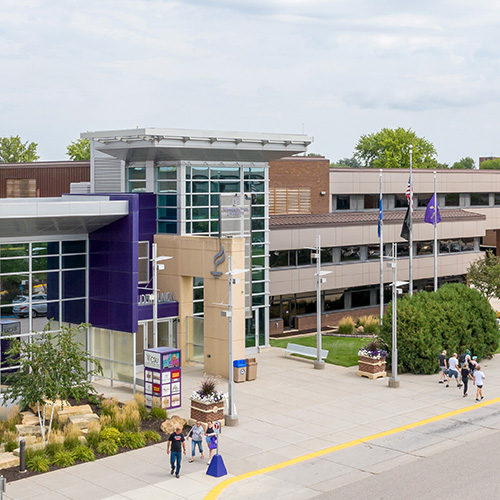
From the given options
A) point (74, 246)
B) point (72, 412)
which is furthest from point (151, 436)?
point (74, 246)

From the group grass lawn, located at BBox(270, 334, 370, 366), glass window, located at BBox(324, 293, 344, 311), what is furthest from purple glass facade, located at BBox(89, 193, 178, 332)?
glass window, located at BBox(324, 293, 344, 311)

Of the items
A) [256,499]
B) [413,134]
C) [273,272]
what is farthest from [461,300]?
[413,134]

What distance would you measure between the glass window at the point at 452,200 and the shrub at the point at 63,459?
173ft

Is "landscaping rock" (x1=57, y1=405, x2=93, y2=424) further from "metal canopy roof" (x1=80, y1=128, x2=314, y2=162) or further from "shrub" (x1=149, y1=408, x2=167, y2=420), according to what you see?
"metal canopy roof" (x1=80, y1=128, x2=314, y2=162)

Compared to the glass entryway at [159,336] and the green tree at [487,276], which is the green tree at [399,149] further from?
the glass entryway at [159,336]

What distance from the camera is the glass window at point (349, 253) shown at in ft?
181

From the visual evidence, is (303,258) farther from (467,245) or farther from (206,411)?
Result: (206,411)

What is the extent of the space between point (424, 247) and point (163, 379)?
33517 mm

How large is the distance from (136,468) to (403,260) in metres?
36.4

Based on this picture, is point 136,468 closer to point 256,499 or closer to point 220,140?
point 256,499

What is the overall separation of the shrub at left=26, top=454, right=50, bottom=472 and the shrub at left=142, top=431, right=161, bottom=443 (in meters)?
3.77

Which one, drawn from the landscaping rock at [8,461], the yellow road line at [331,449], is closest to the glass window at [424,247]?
the yellow road line at [331,449]

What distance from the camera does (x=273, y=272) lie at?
49781 mm

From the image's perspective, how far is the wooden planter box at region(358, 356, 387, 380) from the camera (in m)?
37.4
